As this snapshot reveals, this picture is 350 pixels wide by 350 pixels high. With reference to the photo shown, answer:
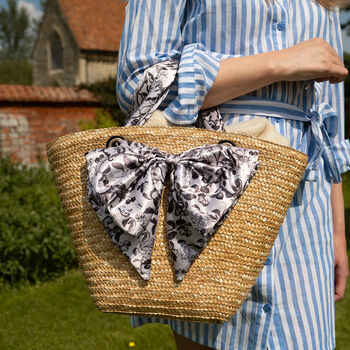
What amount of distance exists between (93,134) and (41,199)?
517cm

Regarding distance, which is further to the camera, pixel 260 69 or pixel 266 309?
pixel 266 309

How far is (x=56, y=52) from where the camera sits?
2573 centimetres

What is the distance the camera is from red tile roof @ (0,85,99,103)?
9258mm

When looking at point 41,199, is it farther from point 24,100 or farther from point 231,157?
point 231,157

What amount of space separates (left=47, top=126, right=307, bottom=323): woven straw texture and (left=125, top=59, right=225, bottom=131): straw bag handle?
0.35ft

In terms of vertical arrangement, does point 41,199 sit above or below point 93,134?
below

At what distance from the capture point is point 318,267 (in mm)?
1303

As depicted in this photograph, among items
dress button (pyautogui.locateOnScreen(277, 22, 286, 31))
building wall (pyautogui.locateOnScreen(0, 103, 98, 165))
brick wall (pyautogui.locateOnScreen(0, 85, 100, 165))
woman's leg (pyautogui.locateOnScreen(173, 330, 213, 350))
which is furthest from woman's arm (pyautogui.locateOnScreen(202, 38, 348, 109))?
brick wall (pyautogui.locateOnScreen(0, 85, 100, 165))

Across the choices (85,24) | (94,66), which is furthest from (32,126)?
(85,24)

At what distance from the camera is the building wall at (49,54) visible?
2269 centimetres

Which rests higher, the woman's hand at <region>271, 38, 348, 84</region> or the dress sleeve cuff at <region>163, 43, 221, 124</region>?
the woman's hand at <region>271, 38, 348, 84</region>

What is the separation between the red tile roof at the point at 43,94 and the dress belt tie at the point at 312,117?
875 cm

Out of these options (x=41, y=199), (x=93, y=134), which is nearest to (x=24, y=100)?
(x=41, y=199)

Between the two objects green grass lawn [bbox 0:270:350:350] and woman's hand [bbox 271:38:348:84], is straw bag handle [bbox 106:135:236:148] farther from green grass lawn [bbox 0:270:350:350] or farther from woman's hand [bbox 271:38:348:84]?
green grass lawn [bbox 0:270:350:350]
